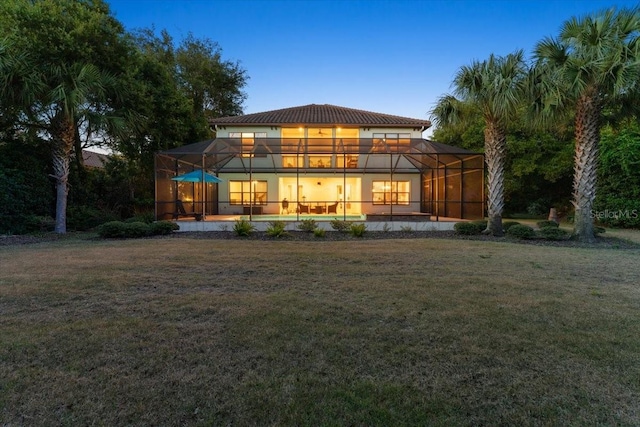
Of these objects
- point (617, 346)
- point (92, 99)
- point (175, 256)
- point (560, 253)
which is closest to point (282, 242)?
point (175, 256)

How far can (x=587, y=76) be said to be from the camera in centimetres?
948

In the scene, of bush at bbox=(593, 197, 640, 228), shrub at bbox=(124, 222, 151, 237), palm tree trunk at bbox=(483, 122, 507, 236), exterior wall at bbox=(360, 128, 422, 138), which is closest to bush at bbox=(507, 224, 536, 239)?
palm tree trunk at bbox=(483, 122, 507, 236)

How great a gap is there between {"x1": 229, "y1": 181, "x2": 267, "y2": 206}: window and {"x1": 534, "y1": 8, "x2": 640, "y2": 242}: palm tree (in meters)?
14.2

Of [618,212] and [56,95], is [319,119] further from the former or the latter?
[618,212]

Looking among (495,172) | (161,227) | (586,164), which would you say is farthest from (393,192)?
(161,227)

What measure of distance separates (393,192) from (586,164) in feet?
34.1

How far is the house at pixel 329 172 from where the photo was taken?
50.3ft

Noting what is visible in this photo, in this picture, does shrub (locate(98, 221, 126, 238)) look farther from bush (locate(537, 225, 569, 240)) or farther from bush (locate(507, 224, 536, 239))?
bush (locate(537, 225, 569, 240))

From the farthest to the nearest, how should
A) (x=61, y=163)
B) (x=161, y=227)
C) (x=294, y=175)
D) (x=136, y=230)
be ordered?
(x=294, y=175) < (x=61, y=163) < (x=161, y=227) < (x=136, y=230)

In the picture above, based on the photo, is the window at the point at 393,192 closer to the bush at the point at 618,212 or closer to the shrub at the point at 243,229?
the bush at the point at 618,212

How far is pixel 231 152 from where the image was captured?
563 inches

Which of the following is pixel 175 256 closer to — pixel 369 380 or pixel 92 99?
pixel 369 380

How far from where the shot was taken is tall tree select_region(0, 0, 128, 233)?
10.9 m

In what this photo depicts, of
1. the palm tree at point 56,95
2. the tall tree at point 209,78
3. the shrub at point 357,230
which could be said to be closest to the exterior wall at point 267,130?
the tall tree at point 209,78
